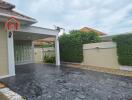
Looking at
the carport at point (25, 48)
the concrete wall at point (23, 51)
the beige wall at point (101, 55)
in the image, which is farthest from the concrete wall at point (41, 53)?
the beige wall at point (101, 55)

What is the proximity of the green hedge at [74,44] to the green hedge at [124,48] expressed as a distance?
4353 mm

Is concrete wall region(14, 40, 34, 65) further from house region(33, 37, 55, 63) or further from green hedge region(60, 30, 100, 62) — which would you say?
green hedge region(60, 30, 100, 62)

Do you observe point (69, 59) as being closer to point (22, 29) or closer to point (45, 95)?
point (22, 29)

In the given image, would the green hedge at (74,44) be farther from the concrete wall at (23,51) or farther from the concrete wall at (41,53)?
the concrete wall at (23,51)

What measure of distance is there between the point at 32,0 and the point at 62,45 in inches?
250

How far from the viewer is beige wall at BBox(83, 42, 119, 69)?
11.1m

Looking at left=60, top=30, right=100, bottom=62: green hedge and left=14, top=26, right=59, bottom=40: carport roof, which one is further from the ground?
left=14, top=26, right=59, bottom=40: carport roof

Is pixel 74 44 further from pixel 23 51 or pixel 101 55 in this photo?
pixel 23 51

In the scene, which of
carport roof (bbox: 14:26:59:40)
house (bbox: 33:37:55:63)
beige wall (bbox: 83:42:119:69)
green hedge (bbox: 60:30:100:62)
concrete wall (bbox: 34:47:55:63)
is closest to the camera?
carport roof (bbox: 14:26:59:40)

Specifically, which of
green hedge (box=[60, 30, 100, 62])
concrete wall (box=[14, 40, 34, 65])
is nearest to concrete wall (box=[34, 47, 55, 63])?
concrete wall (box=[14, 40, 34, 65])

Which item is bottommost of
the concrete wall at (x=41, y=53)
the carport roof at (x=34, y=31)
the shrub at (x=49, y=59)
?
the shrub at (x=49, y=59)

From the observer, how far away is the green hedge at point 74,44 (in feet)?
46.5

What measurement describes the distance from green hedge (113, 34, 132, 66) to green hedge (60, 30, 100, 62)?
4353 millimetres

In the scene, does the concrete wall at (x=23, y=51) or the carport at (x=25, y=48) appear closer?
the carport at (x=25, y=48)
